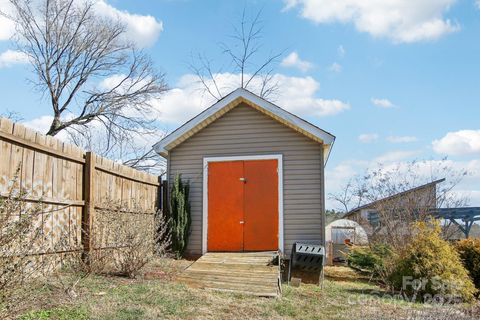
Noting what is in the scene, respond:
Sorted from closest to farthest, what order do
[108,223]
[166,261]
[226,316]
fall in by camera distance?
[226,316] < [108,223] < [166,261]

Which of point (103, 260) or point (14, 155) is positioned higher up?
point (14, 155)

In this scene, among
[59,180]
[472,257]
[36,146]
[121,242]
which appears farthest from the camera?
[472,257]

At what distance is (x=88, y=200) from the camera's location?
7.76 metres

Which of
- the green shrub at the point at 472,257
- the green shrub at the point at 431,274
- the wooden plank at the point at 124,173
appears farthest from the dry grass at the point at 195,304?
the green shrub at the point at 472,257

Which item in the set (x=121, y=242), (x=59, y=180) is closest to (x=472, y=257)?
(x=121, y=242)

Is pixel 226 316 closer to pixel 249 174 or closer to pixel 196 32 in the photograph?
pixel 249 174

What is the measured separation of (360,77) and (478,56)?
2727mm

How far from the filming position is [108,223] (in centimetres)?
766

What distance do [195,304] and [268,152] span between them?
18.8ft

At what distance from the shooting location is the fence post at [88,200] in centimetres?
762

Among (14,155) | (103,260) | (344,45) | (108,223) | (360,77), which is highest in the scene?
(344,45)

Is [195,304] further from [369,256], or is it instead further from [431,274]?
[369,256]

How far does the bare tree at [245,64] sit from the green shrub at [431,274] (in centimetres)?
1680

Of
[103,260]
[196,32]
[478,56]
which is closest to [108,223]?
[103,260]
